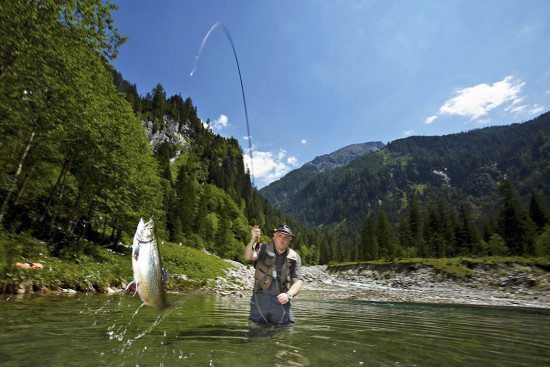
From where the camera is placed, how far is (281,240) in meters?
8.41

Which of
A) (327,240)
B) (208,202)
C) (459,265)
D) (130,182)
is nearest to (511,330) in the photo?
(130,182)

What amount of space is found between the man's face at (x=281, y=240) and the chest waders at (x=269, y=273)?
212mm

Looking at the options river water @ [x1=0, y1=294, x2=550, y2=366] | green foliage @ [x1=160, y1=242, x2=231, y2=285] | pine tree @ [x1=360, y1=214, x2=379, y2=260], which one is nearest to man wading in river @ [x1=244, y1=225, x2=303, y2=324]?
river water @ [x1=0, y1=294, x2=550, y2=366]

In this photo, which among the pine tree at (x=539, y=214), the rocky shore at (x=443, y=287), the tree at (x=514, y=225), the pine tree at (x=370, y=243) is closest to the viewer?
the rocky shore at (x=443, y=287)

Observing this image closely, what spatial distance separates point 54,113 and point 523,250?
8002 cm

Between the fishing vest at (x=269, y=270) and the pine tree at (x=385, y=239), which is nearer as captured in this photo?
the fishing vest at (x=269, y=270)

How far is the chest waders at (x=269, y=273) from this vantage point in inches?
329

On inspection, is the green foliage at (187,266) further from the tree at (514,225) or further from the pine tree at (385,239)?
the pine tree at (385,239)

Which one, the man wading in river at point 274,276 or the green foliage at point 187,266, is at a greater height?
the green foliage at point 187,266

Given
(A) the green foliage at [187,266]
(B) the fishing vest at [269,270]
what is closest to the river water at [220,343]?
(B) the fishing vest at [269,270]

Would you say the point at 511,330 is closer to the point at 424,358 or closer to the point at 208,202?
the point at 424,358

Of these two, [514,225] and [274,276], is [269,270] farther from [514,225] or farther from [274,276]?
[514,225]

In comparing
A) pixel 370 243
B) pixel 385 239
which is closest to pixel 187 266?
pixel 385 239

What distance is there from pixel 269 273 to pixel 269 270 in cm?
7
